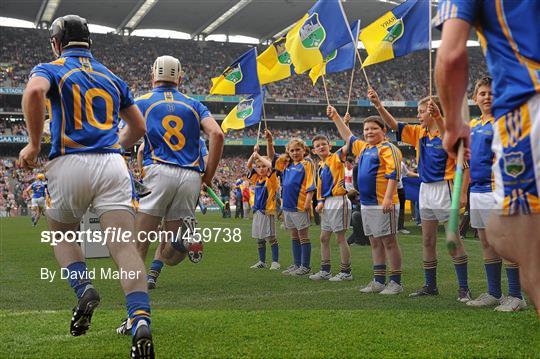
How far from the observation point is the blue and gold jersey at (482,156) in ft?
18.0

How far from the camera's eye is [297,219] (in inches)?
362

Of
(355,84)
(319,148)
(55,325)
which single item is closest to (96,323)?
(55,325)

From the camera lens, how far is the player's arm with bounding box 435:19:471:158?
217 cm

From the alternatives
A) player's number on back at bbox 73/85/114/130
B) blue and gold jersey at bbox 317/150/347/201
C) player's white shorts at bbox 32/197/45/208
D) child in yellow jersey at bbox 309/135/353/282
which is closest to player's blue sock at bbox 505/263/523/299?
child in yellow jersey at bbox 309/135/353/282

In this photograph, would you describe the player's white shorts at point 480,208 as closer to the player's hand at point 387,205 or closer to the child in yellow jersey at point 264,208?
the player's hand at point 387,205

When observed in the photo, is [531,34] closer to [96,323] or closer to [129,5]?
[96,323]

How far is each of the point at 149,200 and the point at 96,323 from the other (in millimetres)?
1073

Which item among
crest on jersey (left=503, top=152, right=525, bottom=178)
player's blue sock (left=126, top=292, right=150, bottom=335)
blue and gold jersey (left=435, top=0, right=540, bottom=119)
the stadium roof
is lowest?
player's blue sock (left=126, top=292, right=150, bottom=335)

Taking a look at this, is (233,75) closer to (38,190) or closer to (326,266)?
(326,266)

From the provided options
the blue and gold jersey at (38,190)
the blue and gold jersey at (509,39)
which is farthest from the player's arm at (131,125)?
the blue and gold jersey at (38,190)

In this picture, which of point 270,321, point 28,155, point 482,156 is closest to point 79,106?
point 28,155

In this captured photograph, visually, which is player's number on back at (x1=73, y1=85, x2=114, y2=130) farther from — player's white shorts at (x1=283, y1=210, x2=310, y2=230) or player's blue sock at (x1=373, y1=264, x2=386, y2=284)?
player's white shorts at (x1=283, y1=210, x2=310, y2=230)

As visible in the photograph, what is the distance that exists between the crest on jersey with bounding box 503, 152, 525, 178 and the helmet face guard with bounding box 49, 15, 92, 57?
9.16 ft

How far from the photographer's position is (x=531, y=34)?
7.14 ft
